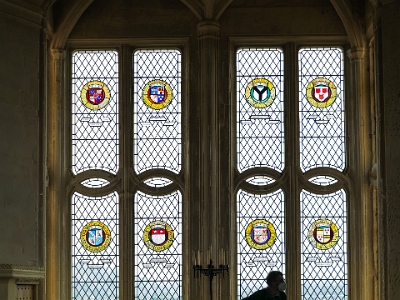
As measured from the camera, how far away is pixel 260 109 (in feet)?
51.7

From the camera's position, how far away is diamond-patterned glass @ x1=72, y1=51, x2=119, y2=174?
1573cm

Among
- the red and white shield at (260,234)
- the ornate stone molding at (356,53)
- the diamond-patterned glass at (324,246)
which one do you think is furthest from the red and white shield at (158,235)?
the ornate stone molding at (356,53)

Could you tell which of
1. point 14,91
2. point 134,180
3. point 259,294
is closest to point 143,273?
point 134,180

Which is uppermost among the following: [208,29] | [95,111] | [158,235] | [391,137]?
[208,29]

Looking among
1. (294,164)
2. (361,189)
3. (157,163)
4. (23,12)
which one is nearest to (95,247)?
(157,163)

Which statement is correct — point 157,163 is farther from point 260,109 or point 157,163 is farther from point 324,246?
point 324,246

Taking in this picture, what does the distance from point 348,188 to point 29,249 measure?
4826 mm

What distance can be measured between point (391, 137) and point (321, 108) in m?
2.60

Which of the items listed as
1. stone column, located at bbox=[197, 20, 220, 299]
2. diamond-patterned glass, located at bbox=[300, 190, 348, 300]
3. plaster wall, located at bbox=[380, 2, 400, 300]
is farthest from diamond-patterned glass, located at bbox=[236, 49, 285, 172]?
plaster wall, located at bbox=[380, 2, 400, 300]

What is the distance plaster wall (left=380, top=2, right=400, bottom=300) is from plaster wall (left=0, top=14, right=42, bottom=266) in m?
4.29

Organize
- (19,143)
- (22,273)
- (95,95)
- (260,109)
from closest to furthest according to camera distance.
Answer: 1. (22,273)
2. (19,143)
3. (260,109)
4. (95,95)

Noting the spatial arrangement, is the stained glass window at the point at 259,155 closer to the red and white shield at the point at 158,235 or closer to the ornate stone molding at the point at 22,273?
the red and white shield at the point at 158,235

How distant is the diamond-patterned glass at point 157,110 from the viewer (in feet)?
51.5

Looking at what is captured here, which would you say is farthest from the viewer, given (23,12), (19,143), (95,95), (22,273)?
(95,95)
